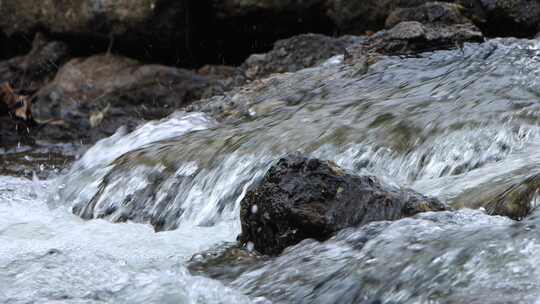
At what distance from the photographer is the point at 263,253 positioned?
→ 12.2 feet

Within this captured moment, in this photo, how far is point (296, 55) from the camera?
8383 mm

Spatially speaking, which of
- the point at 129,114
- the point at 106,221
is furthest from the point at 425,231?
the point at 129,114

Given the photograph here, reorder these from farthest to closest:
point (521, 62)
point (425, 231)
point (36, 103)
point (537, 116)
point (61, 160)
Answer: point (36, 103) < point (61, 160) < point (521, 62) < point (537, 116) < point (425, 231)

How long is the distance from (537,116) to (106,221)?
236 centimetres

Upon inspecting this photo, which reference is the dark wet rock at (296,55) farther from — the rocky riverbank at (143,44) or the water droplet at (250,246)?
the water droplet at (250,246)

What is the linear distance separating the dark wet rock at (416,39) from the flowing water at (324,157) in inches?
6.1

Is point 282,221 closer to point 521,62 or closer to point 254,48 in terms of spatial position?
point 521,62

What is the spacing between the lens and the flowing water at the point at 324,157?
3.01 metres

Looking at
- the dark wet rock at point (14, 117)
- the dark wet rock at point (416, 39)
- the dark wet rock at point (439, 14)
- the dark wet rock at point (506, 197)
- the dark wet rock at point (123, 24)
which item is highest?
the dark wet rock at point (439, 14)

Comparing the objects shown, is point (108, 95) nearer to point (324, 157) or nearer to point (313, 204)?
point (324, 157)

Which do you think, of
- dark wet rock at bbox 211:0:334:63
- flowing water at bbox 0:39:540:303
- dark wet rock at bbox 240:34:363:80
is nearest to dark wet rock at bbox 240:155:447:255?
flowing water at bbox 0:39:540:303

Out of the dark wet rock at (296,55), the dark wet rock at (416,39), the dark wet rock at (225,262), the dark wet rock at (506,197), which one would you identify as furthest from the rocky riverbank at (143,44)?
the dark wet rock at (225,262)

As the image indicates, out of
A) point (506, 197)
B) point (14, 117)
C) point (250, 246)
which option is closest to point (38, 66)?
point (14, 117)

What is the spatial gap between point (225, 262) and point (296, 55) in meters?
4.91
